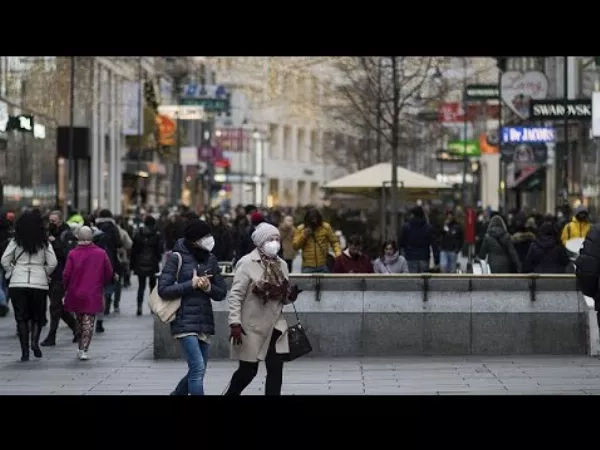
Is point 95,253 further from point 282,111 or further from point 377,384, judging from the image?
point 282,111

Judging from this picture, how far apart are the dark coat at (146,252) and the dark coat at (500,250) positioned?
5.88 metres

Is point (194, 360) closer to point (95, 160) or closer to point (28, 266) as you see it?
point (28, 266)

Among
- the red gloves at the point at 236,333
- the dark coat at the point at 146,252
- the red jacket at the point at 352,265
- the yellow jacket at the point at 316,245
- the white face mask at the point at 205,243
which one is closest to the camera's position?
the red gloves at the point at 236,333

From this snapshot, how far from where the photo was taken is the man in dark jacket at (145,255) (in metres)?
27.5

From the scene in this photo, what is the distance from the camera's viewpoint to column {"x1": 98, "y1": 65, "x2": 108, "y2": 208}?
60.9 meters

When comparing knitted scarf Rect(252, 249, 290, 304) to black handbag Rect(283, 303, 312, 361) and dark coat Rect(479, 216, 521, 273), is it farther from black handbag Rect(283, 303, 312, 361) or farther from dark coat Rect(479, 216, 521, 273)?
dark coat Rect(479, 216, 521, 273)

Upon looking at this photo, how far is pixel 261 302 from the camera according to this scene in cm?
1364

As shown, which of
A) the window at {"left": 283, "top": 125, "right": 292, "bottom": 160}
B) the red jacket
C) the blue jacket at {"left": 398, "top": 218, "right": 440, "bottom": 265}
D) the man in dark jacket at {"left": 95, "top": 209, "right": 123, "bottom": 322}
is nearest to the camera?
the red jacket

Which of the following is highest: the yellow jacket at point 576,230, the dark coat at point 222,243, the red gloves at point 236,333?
the yellow jacket at point 576,230

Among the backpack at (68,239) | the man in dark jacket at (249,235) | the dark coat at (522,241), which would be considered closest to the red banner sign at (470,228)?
the man in dark jacket at (249,235)

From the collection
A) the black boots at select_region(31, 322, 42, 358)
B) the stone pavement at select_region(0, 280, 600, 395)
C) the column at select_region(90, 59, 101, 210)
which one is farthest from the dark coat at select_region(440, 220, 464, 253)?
the column at select_region(90, 59, 101, 210)

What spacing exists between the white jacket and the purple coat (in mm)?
225

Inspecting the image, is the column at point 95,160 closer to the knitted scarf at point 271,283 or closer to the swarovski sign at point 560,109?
the swarovski sign at point 560,109
